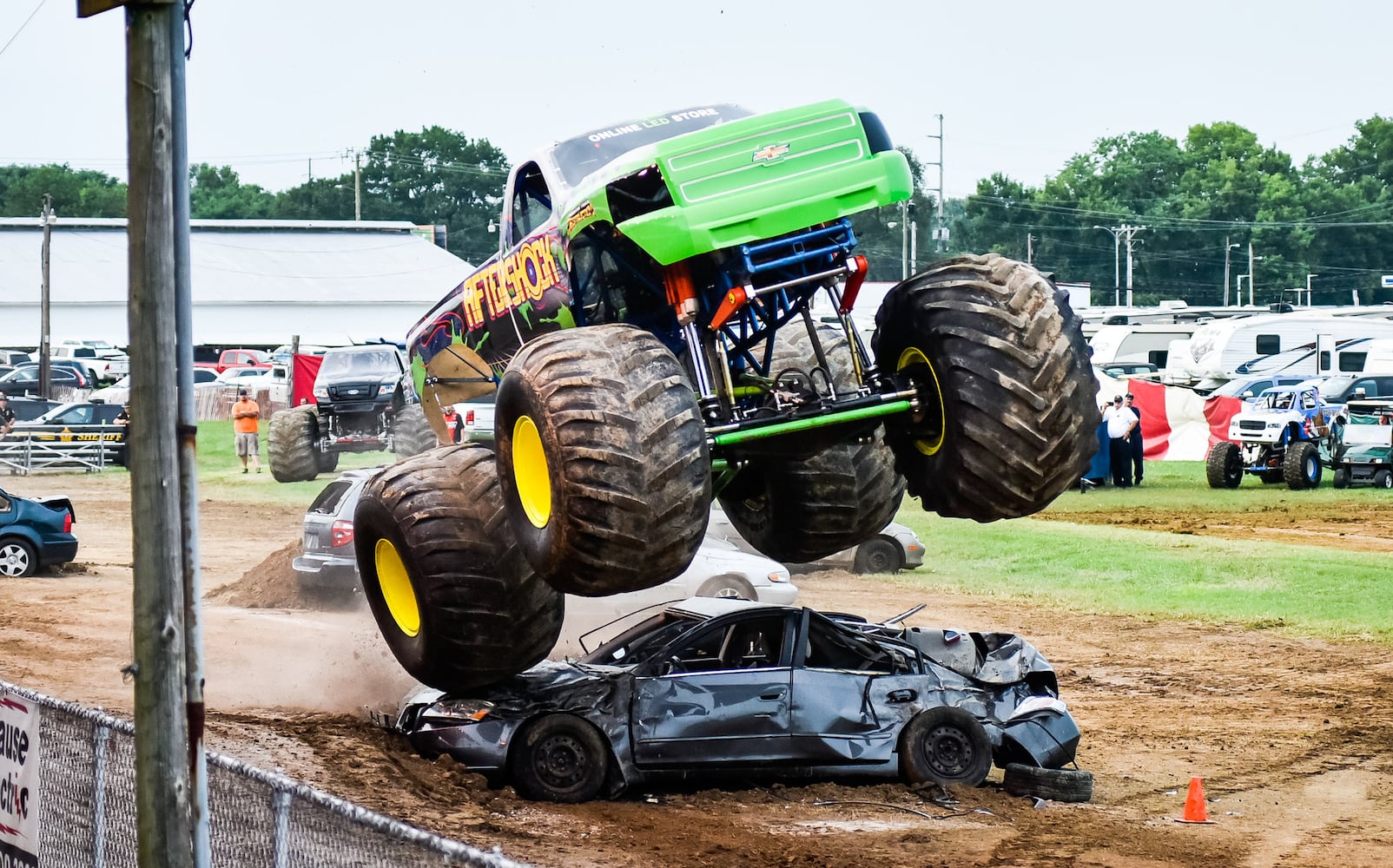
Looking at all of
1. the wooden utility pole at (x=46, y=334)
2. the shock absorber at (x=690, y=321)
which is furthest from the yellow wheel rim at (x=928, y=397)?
the wooden utility pole at (x=46, y=334)

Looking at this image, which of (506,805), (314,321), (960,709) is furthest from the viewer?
(314,321)

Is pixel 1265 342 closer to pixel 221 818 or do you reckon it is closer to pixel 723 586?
pixel 723 586

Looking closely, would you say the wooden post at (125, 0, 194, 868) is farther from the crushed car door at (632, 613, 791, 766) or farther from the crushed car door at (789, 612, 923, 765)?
the crushed car door at (789, 612, 923, 765)

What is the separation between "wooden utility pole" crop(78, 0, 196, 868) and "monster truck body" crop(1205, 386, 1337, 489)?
27.5 meters

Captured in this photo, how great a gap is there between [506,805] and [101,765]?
329 centimetres

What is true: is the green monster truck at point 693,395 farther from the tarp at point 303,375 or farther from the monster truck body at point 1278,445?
the tarp at point 303,375

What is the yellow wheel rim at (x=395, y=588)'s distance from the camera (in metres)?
9.62

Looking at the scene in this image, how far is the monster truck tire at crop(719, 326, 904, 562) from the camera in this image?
1027 cm

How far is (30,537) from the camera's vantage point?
Answer: 22109 millimetres

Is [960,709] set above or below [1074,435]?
below

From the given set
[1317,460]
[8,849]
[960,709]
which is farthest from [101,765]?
[1317,460]

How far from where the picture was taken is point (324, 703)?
13664 millimetres

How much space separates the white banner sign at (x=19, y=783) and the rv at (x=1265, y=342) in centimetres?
4264

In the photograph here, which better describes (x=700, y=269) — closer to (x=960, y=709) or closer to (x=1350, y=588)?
(x=960, y=709)
